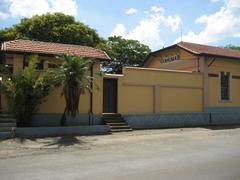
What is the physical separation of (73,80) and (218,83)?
1275cm

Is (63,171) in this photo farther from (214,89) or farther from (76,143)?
(214,89)

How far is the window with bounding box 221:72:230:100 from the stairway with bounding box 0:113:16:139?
16.0 metres

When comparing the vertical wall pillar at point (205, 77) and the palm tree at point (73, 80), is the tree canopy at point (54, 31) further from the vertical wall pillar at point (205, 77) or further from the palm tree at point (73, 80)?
the palm tree at point (73, 80)

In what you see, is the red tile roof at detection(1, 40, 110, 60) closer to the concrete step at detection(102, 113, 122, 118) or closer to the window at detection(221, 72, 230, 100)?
the concrete step at detection(102, 113, 122, 118)

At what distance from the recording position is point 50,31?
36.8 metres

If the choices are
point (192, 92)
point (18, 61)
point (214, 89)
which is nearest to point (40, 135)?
point (18, 61)

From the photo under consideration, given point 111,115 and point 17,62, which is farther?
point 111,115

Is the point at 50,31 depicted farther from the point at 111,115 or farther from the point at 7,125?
the point at 7,125

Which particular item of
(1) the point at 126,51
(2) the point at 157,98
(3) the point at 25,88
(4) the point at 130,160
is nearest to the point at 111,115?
(2) the point at 157,98

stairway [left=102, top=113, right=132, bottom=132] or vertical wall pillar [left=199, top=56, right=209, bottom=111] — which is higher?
vertical wall pillar [left=199, top=56, right=209, bottom=111]

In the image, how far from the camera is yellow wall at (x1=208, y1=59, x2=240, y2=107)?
2669 centimetres

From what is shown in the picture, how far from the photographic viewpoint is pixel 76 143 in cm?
1605

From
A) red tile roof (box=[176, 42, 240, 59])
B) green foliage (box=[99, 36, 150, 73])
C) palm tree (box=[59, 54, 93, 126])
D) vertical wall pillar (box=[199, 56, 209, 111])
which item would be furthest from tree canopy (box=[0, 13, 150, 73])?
palm tree (box=[59, 54, 93, 126])

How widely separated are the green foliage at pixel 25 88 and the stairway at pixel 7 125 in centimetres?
→ 35
